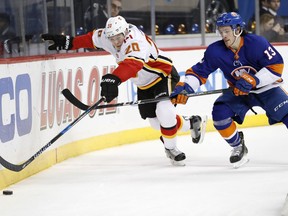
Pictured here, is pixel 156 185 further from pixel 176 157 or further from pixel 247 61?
pixel 247 61

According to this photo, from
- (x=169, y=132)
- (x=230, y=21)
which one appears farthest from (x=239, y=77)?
(x=169, y=132)

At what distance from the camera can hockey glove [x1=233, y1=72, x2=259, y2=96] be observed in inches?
196

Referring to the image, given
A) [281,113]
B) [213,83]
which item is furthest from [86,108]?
[213,83]

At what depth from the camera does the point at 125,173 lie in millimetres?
5328

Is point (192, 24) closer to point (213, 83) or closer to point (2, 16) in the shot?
point (213, 83)

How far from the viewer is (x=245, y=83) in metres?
4.99

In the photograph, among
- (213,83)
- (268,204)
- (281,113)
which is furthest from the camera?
(213,83)

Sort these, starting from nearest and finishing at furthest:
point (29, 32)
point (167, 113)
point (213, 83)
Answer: point (167, 113)
point (29, 32)
point (213, 83)

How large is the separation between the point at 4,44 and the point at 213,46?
139 cm

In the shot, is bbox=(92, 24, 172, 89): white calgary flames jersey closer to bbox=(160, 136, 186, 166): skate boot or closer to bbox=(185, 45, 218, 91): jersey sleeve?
bbox=(185, 45, 218, 91): jersey sleeve

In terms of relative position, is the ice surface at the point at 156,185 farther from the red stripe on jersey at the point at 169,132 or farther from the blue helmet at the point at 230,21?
the blue helmet at the point at 230,21

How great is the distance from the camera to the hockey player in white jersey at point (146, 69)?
5.13m

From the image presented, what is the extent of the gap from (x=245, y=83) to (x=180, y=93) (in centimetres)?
→ 44

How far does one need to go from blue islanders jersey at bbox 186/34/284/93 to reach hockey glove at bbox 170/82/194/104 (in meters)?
0.10
